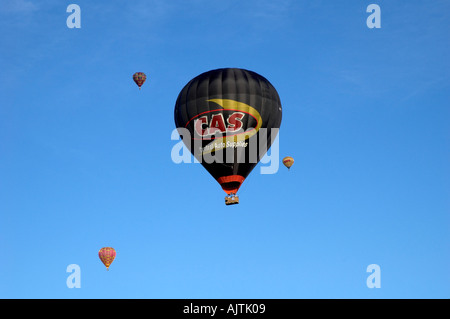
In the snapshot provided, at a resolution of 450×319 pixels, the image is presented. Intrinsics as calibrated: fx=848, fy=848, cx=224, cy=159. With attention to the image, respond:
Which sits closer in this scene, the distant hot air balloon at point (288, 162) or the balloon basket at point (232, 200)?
the balloon basket at point (232, 200)

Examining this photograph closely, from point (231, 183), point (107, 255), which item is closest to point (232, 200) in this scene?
point (231, 183)

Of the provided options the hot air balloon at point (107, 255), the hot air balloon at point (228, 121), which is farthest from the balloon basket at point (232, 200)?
the hot air balloon at point (107, 255)

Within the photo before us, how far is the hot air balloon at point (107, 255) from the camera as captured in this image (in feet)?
200

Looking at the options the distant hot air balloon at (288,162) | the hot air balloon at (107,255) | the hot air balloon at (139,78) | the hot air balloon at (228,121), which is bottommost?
the hot air balloon at (107,255)

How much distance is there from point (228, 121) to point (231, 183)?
13.2ft

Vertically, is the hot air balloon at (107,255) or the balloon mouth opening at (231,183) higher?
the balloon mouth opening at (231,183)

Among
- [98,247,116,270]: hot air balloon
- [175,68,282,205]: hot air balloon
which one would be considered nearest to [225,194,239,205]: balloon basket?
[175,68,282,205]: hot air balloon

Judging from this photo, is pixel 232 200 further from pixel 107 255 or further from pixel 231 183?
pixel 107 255

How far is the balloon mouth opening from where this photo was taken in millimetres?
51062

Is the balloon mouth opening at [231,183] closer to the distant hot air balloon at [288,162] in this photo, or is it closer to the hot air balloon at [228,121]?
the hot air balloon at [228,121]
